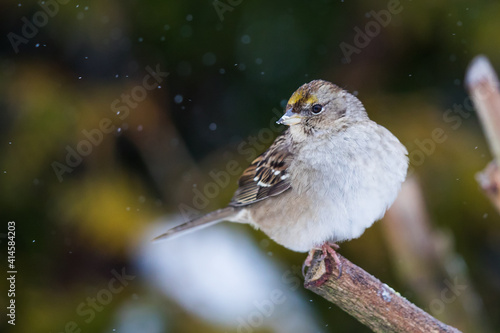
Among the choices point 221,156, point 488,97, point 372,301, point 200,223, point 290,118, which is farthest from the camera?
point 221,156

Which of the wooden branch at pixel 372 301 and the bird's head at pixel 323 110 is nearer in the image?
the wooden branch at pixel 372 301

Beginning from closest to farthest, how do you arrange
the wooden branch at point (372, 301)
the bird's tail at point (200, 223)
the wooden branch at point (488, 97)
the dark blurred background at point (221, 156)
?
the wooden branch at point (488, 97) → the wooden branch at point (372, 301) → the bird's tail at point (200, 223) → the dark blurred background at point (221, 156)

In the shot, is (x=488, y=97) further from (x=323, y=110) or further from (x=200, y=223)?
(x=200, y=223)

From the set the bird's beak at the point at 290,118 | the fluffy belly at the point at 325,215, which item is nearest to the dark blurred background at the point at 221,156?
the fluffy belly at the point at 325,215

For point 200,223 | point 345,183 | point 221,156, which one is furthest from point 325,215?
point 221,156

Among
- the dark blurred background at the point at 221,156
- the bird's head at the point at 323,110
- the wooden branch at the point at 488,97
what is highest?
the wooden branch at the point at 488,97

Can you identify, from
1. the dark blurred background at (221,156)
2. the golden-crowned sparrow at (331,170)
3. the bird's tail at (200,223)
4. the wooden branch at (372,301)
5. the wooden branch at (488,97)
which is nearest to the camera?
the wooden branch at (488,97)

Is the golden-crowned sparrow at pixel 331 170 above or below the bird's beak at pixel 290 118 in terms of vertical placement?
below

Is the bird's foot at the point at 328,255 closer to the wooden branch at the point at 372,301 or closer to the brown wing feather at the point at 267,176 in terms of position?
the wooden branch at the point at 372,301
